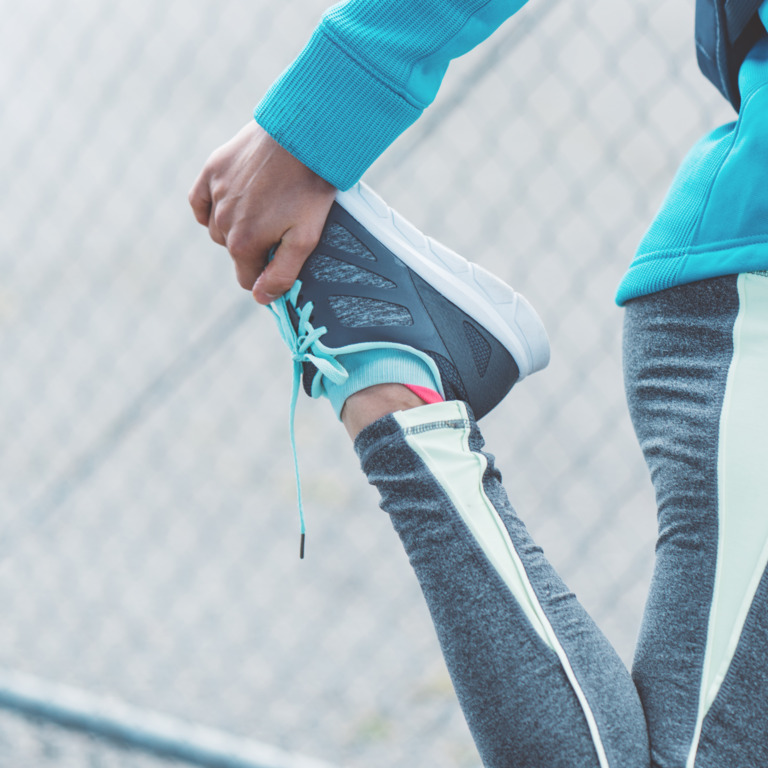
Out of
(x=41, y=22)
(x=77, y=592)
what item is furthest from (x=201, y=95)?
(x=77, y=592)

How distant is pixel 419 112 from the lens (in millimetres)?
712

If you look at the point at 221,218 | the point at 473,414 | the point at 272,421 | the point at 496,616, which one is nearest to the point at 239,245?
the point at 221,218

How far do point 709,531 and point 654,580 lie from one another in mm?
78

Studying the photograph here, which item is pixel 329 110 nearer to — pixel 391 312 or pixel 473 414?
pixel 391 312

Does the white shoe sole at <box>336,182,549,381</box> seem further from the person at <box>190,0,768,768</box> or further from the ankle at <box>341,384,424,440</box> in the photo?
the ankle at <box>341,384,424,440</box>

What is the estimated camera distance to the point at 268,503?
2059 millimetres

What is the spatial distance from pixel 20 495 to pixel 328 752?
1.10 m

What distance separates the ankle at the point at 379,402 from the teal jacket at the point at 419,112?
0.19 metres

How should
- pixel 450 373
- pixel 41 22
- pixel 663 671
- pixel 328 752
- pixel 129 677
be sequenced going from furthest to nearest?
pixel 41 22
pixel 129 677
pixel 328 752
pixel 450 373
pixel 663 671

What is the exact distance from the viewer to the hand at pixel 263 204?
0.72m

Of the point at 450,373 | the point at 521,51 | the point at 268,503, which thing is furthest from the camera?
the point at 268,503

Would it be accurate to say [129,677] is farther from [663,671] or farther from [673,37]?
[673,37]

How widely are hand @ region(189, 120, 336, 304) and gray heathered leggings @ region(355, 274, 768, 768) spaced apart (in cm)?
18

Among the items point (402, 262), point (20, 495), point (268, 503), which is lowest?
point (268, 503)
